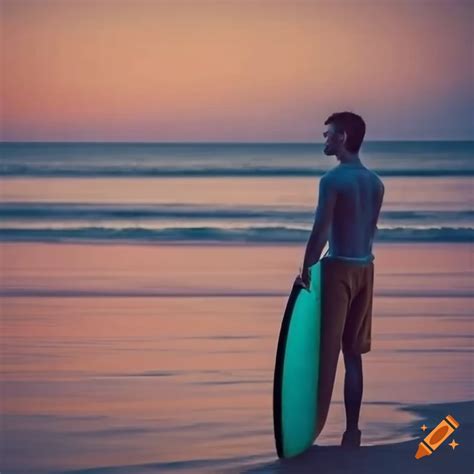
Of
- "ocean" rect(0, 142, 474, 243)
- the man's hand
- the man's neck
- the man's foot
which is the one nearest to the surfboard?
the man's hand

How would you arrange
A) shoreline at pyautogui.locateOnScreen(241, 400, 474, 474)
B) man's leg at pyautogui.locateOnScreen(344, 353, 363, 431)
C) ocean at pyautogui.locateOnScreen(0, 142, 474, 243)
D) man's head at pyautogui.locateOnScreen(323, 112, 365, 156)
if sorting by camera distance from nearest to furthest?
shoreline at pyautogui.locateOnScreen(241, 400, 474, 474), man's head at pyautogui.locateOnScreen(323, 112, 365, 156), man's leg at pyautogui.locateOnScreen(344, 353, 363, 431), ocean at pyautogui.locateOnScreen(0, 142, 474, 243)

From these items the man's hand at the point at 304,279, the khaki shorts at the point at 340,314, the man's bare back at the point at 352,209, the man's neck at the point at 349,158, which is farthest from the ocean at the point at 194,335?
the man's neck at the point at 349,158

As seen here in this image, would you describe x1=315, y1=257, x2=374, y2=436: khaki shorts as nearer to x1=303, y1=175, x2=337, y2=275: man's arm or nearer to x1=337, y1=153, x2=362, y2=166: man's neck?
x1=303, y1=175, x2=337, y2=275: man's arm

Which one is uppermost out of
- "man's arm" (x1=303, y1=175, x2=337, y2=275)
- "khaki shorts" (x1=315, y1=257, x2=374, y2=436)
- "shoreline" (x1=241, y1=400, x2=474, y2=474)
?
"man's arm" (x1=303, y1=175, x2=337, y2=275)

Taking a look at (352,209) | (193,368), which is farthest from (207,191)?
(352,209)

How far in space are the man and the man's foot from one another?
15 millimetres

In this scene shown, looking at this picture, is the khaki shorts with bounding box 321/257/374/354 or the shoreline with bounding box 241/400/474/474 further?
the khaki shorts with bounding box 321/257/374/354

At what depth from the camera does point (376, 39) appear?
325 inches

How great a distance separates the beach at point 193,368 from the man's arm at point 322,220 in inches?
22.5

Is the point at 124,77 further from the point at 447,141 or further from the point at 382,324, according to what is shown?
the point at 382,324

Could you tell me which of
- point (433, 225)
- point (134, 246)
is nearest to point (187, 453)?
point (134, 246)

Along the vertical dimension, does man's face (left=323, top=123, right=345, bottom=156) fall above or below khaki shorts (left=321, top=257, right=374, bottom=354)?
above

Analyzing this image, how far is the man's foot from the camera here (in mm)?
3395

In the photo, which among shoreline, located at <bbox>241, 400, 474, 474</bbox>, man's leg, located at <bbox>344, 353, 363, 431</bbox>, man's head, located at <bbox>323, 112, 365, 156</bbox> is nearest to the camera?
shoreline, located at <bbox>241, 400, 474, 474</bbox>
